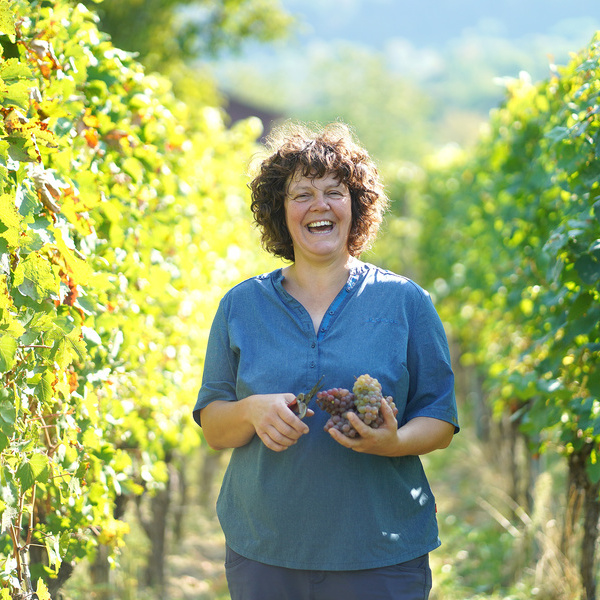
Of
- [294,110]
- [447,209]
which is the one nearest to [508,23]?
[294,110]

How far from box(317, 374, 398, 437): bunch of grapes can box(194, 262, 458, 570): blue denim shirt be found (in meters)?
0.12

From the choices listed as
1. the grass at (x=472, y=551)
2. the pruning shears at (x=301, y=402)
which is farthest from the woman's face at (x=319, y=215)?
the grass at (x=472, y=551)

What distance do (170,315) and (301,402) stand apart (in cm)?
205

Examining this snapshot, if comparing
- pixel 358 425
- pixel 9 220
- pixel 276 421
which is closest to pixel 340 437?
pixel 358 425

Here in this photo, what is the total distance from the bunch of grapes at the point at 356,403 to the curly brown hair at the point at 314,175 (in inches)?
23.8

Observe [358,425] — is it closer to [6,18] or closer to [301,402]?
[301,402]

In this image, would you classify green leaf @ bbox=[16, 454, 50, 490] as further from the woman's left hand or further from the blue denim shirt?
the woman's left hand

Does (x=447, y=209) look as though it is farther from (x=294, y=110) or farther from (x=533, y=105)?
(x=294, y=110)

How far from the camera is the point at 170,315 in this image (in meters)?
3.77

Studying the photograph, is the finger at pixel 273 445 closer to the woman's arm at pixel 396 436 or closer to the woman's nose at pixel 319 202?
the woman's arm at pixel 396 436

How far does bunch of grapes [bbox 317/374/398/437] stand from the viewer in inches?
67.9

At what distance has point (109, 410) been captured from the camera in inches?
103

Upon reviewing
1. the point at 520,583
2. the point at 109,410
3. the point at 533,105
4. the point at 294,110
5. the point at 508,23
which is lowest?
the point at 520,583

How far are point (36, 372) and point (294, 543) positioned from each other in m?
0.76
